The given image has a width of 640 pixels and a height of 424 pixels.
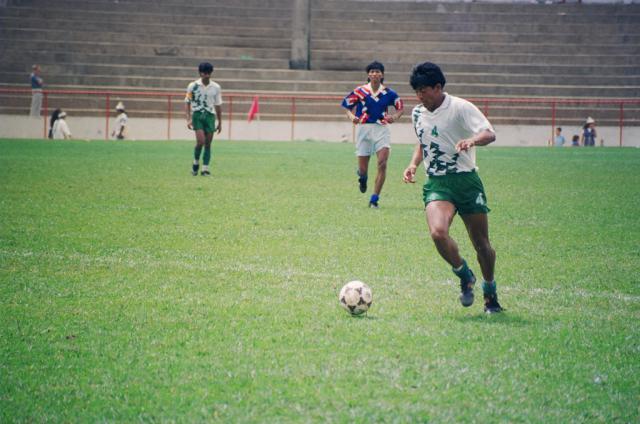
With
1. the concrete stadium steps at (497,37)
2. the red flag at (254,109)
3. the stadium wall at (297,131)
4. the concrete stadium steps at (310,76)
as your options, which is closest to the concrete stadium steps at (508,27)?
the concrete stadium steps at (497,37)

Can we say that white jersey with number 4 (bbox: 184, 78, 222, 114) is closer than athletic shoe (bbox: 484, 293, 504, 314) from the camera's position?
No

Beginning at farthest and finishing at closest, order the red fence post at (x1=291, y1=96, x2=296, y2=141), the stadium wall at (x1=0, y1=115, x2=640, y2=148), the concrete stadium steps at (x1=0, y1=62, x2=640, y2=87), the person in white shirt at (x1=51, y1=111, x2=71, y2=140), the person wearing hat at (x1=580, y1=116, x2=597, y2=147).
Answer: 1. the concrete stadium steps at (x1=0, y1=62, x2=640, y2=87)
2. the red fence post at (x1=291, y1=96, x2=296, y2=141)
3. the stadium wall at (x1=0, y1=115, x2=640, y2=148)
4. the person wearing hat at (x1=580, y1=116, x2=597, y2=147)
5. the person in white shirt at (x1=51, y1=111, x2=71, y2=140)

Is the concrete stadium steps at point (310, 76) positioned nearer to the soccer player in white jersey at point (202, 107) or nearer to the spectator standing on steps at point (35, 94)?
the spectator standing on steps at point (35, 94)

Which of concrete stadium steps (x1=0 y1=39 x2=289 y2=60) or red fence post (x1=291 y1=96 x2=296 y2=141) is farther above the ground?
concrete stadium steps (x1=0 y1=39 x2=289 y2=60)

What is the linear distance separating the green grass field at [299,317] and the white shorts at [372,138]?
125 cm

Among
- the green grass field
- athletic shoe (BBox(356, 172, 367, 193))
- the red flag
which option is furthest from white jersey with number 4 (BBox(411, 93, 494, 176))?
the red flag

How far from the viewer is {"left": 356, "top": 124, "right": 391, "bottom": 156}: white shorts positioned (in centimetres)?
1412

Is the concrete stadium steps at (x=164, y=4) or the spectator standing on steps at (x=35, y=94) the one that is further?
the concrete stadium steps at (x=164, y=4)

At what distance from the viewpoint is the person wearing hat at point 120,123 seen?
36.2 m

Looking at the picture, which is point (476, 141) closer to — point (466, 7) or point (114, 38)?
point (114, 38)

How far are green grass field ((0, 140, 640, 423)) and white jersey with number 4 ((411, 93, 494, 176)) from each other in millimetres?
1017

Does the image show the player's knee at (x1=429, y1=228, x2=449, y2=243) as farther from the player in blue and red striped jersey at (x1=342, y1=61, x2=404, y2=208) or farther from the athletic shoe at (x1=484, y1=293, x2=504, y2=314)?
the player in blue and red striped jersey at (x1=342, y1=61, x2=404, y2=208)

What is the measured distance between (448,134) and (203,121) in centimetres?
1225

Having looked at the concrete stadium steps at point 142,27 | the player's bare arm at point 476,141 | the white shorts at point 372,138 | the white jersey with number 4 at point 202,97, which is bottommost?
the player's bare arm at point 476,141
